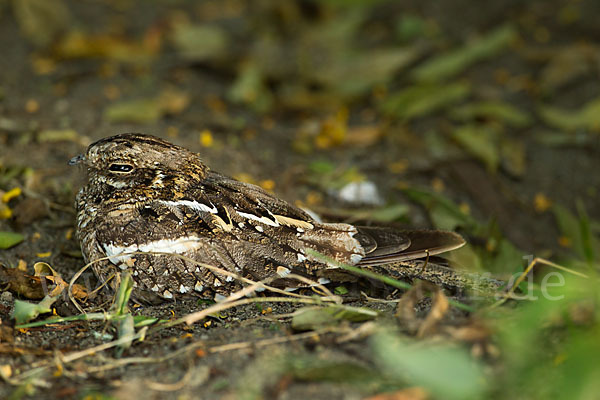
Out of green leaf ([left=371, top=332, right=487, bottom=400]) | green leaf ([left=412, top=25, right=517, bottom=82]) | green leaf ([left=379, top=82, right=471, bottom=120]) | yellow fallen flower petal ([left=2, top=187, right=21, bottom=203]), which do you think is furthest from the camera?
green leaf ([left=412, top=25, right=517, bottom=82])

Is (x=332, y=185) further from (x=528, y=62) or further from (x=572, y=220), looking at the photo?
(x=528, y=62)

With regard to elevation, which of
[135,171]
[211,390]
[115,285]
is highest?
[135,171]

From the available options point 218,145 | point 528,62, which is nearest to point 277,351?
point 218,145

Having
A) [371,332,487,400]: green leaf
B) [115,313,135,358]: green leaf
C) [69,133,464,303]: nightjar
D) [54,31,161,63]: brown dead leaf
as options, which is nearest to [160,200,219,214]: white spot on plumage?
[69,133,464,303]: nightjar

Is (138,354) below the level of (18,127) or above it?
below

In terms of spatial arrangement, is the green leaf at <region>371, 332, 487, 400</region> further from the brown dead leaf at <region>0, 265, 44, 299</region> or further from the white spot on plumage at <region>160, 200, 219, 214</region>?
the brown dead leaf at <region>0, 265, 44, 299</region>

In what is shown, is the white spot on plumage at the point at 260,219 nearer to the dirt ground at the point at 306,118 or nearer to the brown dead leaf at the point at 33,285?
the dirt ground at the point at 306,118

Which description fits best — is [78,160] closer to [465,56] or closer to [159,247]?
[159,247]
